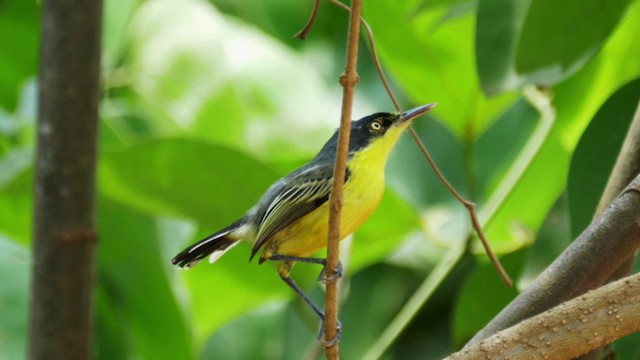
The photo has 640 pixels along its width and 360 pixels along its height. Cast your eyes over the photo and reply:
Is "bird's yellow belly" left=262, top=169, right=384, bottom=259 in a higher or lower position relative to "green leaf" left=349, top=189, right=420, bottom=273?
higher

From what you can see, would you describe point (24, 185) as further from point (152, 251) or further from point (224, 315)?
point (224, 315)

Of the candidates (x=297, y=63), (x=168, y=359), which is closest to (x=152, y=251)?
(x=168, y=359)

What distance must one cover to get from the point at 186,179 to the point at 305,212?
27 cm

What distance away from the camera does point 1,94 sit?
1799 millimetres

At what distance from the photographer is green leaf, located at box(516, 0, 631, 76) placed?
1.10 meters

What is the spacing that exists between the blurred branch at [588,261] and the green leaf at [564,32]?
24cm

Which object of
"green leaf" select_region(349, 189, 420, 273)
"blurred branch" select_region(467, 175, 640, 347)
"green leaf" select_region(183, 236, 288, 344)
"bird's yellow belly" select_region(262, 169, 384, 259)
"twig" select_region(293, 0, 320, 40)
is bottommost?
"green leaf" select_region(183, 236, 288, 344)

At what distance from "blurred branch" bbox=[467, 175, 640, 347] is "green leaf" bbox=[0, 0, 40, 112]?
114cm

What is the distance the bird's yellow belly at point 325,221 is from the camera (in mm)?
1098

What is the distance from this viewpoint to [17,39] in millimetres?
1777

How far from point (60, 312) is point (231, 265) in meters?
0.47

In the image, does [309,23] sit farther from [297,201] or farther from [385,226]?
[385,226]

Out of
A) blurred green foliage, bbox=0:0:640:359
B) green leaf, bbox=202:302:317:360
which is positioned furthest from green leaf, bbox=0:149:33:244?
green leaf, bbox=202:302:317:360

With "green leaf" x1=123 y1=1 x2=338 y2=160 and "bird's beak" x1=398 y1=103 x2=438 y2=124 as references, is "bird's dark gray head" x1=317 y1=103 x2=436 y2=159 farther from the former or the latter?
"green leaf" x1=123 y1=1 x2=338 y2=160
